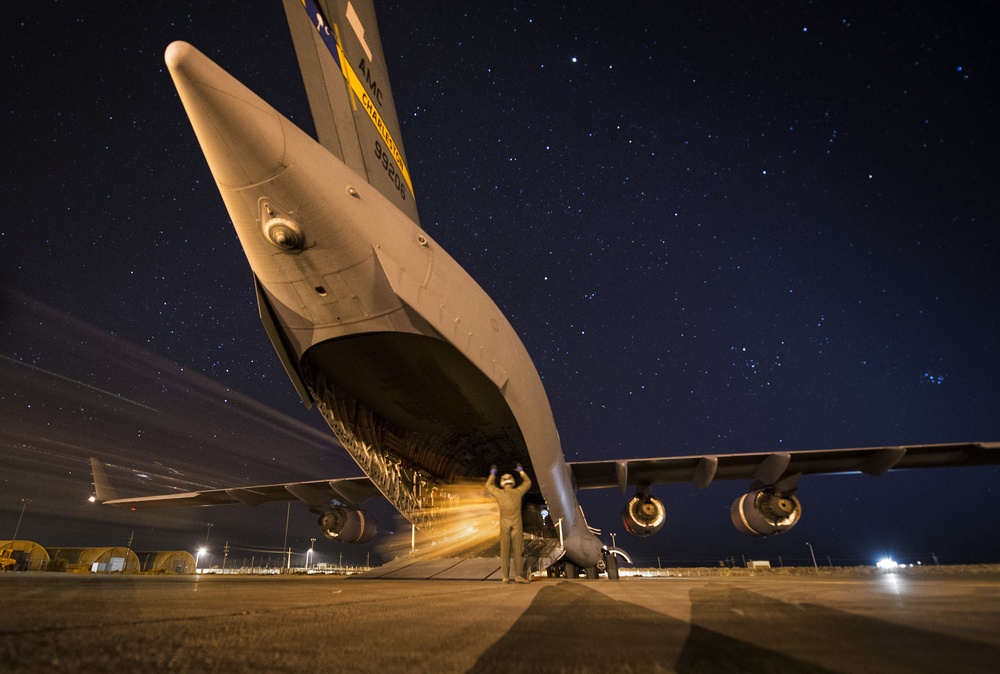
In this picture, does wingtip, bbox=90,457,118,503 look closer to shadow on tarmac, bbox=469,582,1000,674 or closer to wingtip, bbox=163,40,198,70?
wingtip, bbox=163,40,198,70

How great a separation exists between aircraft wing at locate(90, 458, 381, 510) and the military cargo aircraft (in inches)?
2.8

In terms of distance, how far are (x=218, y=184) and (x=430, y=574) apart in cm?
675

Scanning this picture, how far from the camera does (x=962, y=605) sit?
7.77 ft

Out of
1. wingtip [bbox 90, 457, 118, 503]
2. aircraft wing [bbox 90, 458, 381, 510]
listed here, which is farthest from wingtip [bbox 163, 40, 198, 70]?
wingtip [bbox 90, 457, 118, 503]

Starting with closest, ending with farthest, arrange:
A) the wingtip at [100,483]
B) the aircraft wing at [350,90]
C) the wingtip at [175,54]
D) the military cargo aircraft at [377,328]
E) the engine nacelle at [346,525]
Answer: the wingtip at [175,54], the military cargo aircraft at [377,328], the aircraft wing at [350,90], the engine nacelle at [346,525], the wingtip at [100,483]

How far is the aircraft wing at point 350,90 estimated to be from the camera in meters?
7.24

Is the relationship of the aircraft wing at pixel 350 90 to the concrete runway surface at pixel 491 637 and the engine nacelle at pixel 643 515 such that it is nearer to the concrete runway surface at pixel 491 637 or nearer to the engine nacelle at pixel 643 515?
the concrete runway surface at pixel 491 637

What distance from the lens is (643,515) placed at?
11852 millimetres

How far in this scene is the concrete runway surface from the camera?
1.12 metres

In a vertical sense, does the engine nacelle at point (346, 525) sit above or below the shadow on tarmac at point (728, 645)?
above

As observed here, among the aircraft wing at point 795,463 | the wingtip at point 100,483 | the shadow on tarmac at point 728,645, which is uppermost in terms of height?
the wingtip at point 100,483

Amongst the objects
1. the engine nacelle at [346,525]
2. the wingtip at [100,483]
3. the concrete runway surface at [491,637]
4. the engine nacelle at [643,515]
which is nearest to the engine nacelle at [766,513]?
the engine nacelle at [643,515]

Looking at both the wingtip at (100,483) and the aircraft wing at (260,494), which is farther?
the wingtip at (100,483)

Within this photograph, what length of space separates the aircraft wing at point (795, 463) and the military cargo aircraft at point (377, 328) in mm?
50
